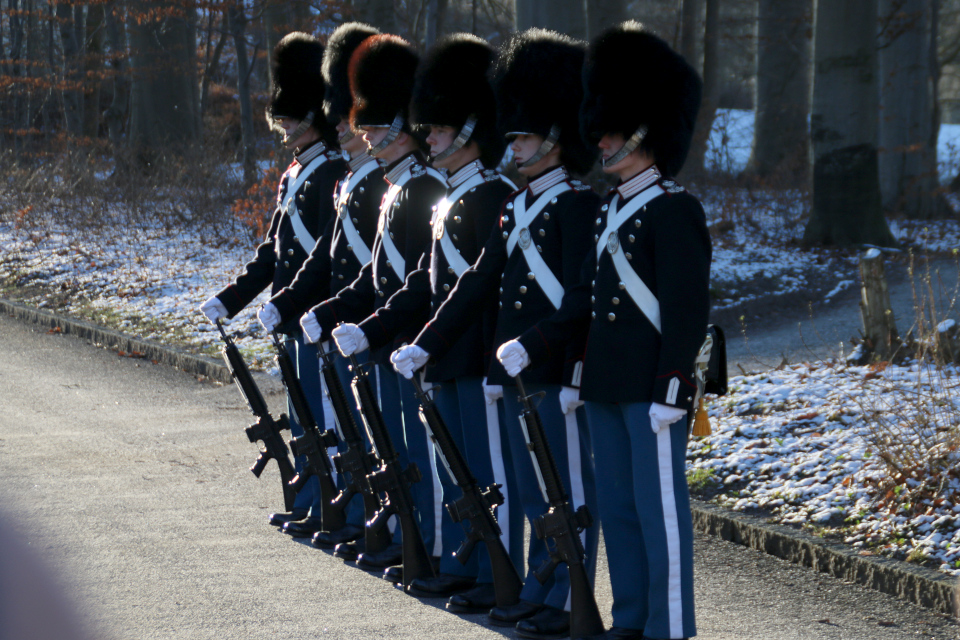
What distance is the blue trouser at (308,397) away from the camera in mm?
5707

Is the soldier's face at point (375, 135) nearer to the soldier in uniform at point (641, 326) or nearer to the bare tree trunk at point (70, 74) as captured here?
the soldier in uniform at point (641, 326)

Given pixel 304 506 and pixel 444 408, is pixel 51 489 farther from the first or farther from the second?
pixel 444 408

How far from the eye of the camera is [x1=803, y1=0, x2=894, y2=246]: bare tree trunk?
538 inches

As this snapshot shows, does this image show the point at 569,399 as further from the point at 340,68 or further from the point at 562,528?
the point at 340,68

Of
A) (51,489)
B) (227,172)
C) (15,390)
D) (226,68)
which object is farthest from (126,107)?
(51,489)

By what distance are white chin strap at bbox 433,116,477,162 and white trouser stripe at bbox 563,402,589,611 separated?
1.18 m

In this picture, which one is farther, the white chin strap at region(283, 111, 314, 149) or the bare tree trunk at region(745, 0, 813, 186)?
the bare tree trunk at region(745, 0, 813, 186)

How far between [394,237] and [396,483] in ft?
3.45

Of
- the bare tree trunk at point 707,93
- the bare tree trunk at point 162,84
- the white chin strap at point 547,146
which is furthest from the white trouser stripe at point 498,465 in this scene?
the bare tree trunk at point 162,84

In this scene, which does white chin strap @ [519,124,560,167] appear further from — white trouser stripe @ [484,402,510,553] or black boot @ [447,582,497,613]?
black boot @ [447,582,497,613]

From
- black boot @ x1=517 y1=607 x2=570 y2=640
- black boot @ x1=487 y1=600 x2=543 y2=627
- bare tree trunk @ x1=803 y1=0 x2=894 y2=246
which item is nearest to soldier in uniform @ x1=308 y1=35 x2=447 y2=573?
black boot @ x1=487 y1=600 x2=543 y2=627

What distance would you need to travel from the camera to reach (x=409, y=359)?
14.3ft

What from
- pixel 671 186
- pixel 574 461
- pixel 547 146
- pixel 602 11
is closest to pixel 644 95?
pixel 671 186

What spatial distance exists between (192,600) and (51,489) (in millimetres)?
2047
